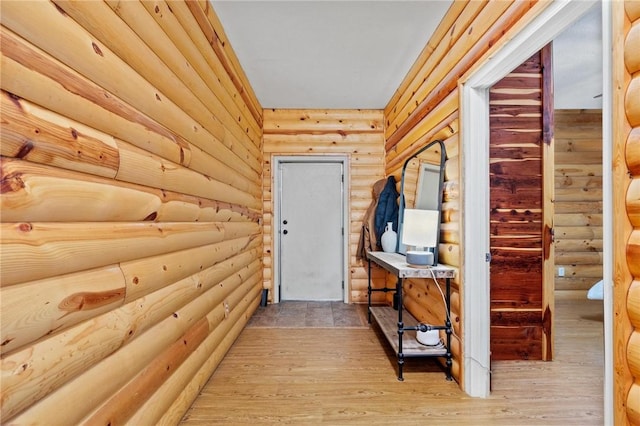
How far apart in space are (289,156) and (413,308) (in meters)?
2.45

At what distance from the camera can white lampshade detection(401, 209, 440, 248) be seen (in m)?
2.24

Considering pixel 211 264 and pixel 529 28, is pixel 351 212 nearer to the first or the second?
pixel 211 264

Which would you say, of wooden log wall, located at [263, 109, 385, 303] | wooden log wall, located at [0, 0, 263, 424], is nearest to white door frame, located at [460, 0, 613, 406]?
wooden log wall, located at [0, 0, 263, 424]

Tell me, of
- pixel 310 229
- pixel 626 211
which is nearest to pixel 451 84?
pixel 626 211

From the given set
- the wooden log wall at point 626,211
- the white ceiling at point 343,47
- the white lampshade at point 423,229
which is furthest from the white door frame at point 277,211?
the wooden log wall at point 626,211

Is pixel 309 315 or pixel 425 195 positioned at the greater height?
pixel 425 195

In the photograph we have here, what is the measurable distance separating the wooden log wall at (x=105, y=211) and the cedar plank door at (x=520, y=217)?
222 cm

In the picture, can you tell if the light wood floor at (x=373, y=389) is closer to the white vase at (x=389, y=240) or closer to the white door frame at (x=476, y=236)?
the white door frame at (x=476, y=236)

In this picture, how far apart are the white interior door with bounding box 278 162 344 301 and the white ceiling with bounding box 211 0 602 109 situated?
0.98 metres

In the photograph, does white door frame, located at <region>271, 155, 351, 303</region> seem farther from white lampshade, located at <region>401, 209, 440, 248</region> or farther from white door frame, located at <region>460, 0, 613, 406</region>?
white door frame, located at <region>460, 0, 613, 406</region>

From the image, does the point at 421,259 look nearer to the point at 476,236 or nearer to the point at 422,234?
the point at 422,234

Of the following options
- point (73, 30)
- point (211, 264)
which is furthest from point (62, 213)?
point (211, 264)

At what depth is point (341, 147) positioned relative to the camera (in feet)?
13.5

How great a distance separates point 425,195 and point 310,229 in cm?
192
